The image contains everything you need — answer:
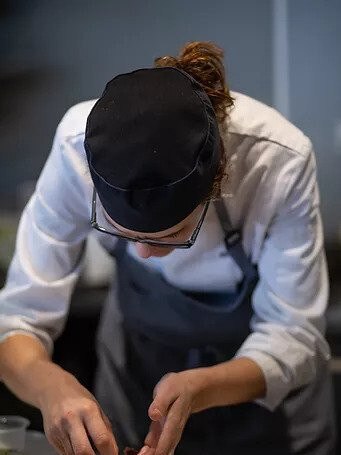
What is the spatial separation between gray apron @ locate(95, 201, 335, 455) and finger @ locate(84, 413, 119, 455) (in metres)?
0.15

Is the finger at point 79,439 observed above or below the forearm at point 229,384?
above

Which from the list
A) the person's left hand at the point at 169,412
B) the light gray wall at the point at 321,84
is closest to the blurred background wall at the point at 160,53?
the light gray wall at the point at 321,84

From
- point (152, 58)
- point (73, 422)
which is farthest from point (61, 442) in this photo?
point (152, 58)

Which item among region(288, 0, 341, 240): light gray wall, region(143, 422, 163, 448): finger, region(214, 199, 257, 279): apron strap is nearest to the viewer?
region(143, 422, 163, 448): finger

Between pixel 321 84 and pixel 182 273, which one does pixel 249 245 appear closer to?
pixel 182 273

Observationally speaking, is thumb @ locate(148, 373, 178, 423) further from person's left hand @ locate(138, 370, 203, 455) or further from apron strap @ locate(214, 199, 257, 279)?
apron strap @ locate(214, 199, 257, 279)

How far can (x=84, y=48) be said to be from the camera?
154 centimetres

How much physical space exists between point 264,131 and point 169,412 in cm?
33

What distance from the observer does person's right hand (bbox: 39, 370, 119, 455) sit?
0.84 meters

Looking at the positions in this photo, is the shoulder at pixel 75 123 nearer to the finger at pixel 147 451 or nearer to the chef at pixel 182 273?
the chef at pixel 182 273

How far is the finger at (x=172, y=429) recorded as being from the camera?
854mm

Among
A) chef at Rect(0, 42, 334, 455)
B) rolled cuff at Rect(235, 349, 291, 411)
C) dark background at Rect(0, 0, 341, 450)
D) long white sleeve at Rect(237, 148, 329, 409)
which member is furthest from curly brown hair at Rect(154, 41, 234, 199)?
dark background at Rect(0, 0, 341, 450)

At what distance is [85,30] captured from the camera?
154 centimetres

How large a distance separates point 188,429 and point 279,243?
0.26m
